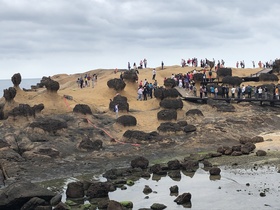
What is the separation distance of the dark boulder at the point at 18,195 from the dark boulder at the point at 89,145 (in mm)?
11462

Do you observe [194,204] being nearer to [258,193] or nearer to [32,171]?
[258,193]

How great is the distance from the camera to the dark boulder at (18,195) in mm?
21312

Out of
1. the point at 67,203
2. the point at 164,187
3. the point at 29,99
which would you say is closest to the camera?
the point at 67,203

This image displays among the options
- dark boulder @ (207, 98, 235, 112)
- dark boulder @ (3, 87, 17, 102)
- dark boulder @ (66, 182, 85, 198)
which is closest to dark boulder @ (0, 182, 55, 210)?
dark boulder @ (66, 182, 85, 198)

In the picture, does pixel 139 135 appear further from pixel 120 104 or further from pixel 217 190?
pixel 217 190

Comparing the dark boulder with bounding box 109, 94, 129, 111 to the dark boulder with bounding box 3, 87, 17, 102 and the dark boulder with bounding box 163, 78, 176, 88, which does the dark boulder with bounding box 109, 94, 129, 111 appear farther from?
the dark boulder with bounding box 3, 87, 17, 102

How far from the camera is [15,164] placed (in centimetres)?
2950

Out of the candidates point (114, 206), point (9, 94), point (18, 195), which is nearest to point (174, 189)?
point (114, 206)

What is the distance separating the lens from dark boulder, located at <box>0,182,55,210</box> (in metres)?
21.3

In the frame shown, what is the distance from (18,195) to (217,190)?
10.7 m

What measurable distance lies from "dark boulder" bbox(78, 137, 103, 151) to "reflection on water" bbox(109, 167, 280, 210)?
300 inches

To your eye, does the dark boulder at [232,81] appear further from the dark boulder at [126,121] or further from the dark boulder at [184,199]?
the dark boulder at [184,199]

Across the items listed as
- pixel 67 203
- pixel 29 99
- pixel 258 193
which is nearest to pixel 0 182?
pixel 67 203

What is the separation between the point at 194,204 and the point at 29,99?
90.1 feet
